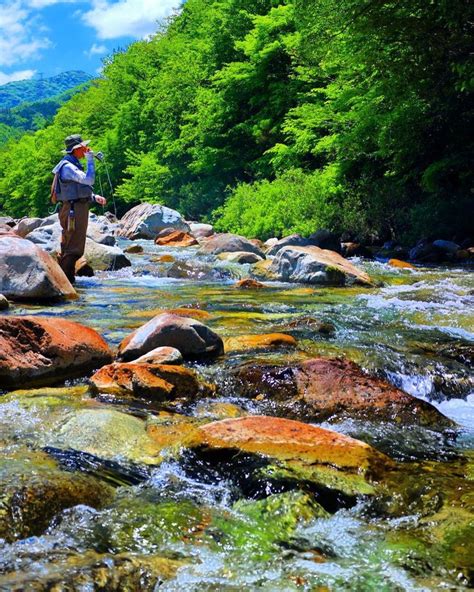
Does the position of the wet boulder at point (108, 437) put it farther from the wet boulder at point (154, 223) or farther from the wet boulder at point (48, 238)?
the wet boulder at point (154, 223)

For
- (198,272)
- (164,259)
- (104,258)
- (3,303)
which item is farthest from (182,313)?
(164,259)

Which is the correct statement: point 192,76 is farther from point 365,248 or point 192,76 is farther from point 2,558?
point 2,558

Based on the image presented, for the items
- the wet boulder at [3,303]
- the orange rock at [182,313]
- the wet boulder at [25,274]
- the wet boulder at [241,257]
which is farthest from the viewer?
the wet boulder at [241,257]

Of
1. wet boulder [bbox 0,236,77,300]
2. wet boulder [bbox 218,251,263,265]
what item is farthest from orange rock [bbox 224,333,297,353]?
wet boulder [bbox 218,251,263,265]

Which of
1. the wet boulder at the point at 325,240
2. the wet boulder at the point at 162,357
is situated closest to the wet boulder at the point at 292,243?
the wet boulder at the point at 325,240

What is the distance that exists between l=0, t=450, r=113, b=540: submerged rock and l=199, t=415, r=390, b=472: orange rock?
827 mm

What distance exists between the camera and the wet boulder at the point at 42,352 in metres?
5.49

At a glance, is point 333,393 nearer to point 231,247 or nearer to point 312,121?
point 231,247

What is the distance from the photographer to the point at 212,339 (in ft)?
21.4

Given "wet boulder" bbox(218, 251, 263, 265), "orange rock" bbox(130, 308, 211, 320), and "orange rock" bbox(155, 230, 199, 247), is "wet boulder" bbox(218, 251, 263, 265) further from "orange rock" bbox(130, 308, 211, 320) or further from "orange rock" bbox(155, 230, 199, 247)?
"orange rock" bbox(130, 308, 211, 320)

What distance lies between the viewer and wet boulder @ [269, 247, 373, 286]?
12.4 meters

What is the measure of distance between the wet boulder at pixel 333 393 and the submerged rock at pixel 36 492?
80.5 inches

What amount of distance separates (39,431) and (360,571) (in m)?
2.34

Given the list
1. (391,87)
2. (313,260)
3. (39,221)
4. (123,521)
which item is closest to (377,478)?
(123,521)
